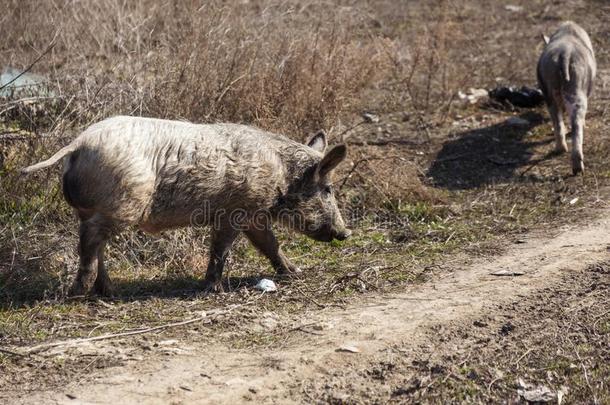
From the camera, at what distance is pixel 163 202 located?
7.75 metres

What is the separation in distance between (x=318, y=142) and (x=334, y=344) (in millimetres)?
2830

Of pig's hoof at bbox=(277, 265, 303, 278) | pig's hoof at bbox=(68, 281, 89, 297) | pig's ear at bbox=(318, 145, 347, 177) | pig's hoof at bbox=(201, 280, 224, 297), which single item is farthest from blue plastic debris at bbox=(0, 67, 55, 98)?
pig's hoof at bbox=(277, 265, 303, 278)

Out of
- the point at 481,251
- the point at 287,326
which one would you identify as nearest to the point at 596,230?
the point at 481,251

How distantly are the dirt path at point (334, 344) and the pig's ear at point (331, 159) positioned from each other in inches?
52.1

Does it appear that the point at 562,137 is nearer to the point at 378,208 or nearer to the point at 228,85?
the point at 378,208

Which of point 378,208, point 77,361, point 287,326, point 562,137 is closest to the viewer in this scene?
point 77,361

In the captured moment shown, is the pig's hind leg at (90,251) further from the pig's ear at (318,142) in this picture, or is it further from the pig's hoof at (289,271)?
the pig's ear at (318,142)

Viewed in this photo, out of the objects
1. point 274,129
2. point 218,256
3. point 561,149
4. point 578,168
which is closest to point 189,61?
point 274,129

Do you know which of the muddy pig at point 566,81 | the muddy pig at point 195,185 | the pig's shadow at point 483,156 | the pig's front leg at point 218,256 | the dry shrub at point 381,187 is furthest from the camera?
the muddy pig at point 566,81

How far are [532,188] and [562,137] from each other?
1320 millimetres

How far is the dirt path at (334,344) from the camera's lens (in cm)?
616

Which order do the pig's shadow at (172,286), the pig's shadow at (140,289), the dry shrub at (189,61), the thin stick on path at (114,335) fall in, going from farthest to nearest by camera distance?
the dry shrub at (189,61) → the pig's shadow at (172,286) → the pig's shadow at (140,289) → the thin stick on path at (114,335)

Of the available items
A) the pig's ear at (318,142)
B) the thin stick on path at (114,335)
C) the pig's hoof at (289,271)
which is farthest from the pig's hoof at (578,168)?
the thin stick on path at (114,335)

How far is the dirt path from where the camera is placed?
6160 millimetres
